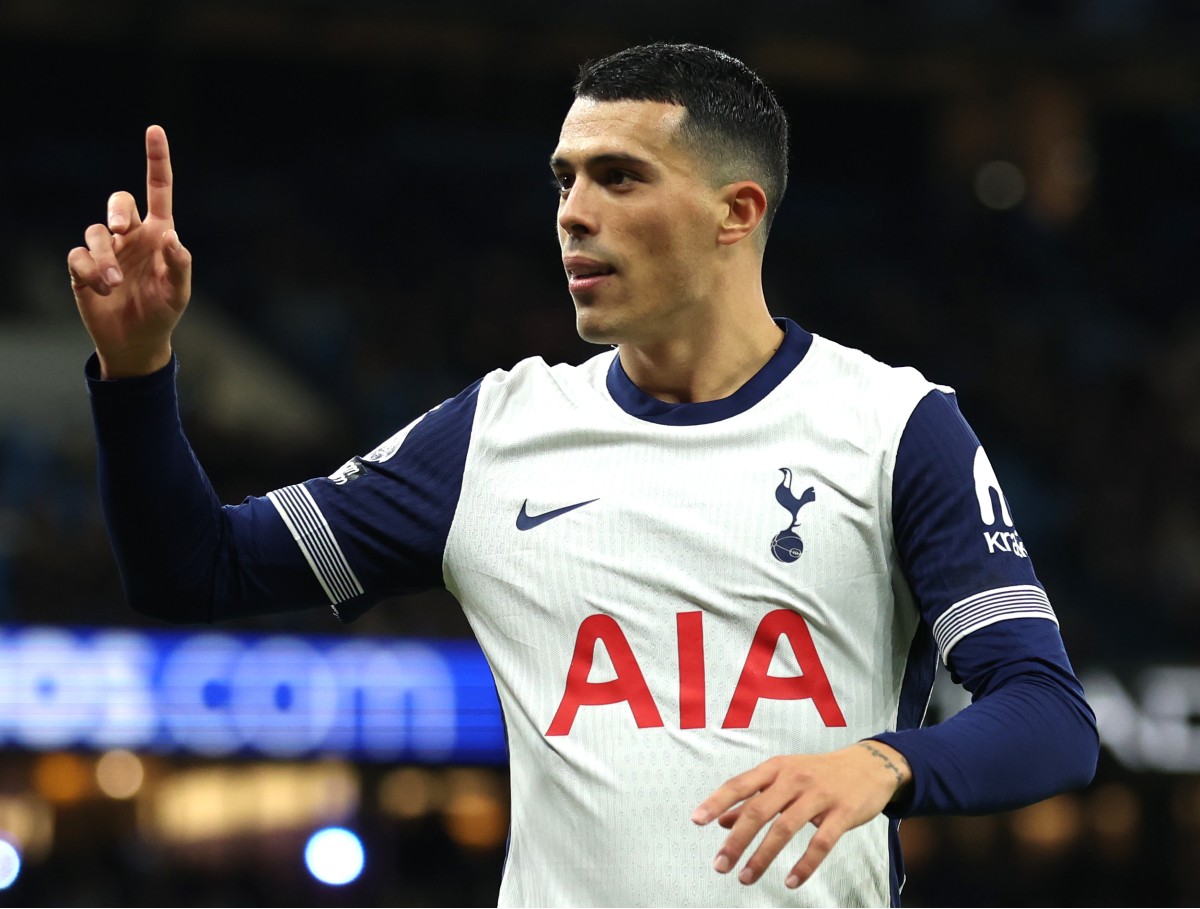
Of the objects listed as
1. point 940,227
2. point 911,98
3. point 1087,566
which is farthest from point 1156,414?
point 911,98

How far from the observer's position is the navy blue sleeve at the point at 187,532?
2496 millimetres

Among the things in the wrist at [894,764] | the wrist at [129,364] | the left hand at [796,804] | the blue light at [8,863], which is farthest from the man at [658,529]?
the blue light at [8,863]

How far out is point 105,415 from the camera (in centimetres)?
249

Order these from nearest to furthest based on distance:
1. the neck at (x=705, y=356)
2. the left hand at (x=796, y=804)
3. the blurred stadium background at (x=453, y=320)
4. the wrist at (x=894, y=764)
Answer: the left hand at (x=796, y=804) → the wrist at (x=894, y=764) → the neck at (x=705, y=356) → the blurred stadium background at (x=453, y=320)

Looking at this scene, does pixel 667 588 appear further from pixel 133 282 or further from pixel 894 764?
pixel 133 282

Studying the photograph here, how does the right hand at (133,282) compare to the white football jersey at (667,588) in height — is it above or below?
above

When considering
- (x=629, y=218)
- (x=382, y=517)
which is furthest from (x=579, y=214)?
(x=382, y=517)

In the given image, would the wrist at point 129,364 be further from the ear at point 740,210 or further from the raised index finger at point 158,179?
the ear at point 740,210

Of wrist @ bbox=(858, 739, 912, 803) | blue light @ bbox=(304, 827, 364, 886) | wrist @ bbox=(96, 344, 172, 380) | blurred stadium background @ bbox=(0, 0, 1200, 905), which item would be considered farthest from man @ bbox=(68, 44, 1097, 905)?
blue light @ bbox=(304, 827, 364, 886)

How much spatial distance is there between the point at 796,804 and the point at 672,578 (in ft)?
2.07

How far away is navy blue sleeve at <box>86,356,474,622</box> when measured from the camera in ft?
8.19

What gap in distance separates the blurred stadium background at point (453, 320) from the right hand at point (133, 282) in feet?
20.6

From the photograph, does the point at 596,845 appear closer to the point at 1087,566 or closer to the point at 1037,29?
the point at 1087,566

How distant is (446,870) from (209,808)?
1.31 m
